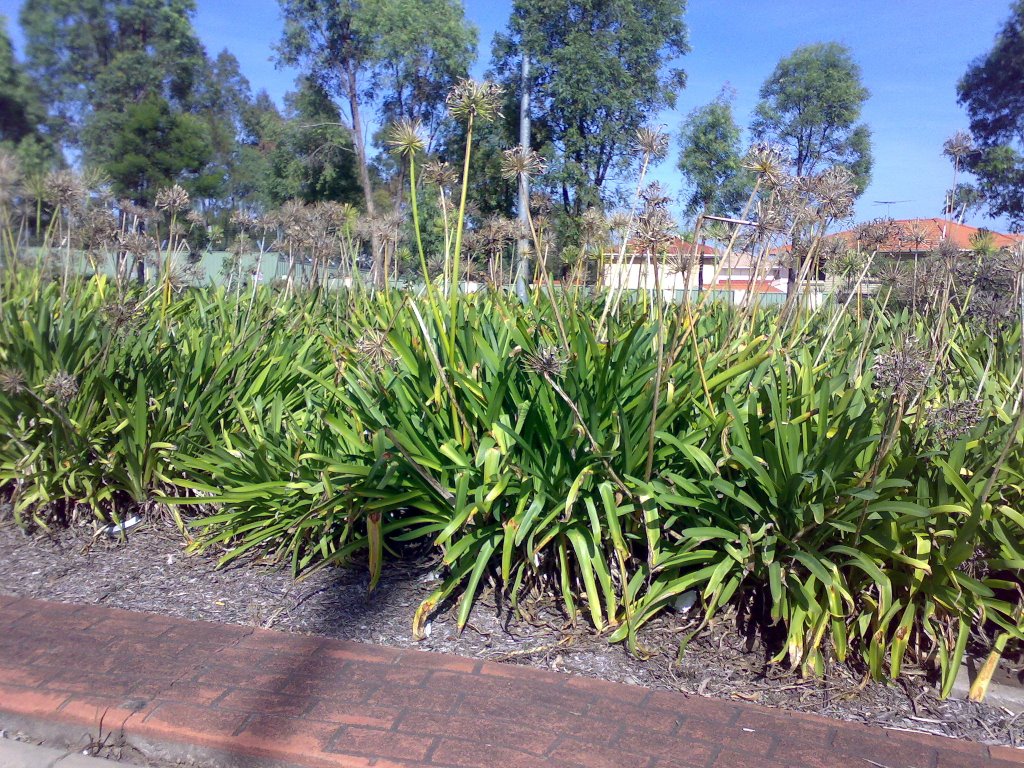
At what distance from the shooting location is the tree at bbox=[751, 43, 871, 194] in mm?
18984

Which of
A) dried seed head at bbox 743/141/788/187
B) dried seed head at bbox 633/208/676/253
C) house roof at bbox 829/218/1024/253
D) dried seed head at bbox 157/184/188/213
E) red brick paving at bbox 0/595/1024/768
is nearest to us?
red brick paving at bbox 0/595/1024/768

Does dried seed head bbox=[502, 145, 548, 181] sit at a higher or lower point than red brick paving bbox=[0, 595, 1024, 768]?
higher

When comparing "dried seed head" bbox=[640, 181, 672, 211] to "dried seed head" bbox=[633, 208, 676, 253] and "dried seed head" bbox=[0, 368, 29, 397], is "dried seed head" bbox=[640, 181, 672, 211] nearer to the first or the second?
"dried seed head" bbox=[633, 208, 676, 253]

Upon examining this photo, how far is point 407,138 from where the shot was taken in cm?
445

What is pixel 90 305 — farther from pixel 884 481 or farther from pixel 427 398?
pixel 884 481

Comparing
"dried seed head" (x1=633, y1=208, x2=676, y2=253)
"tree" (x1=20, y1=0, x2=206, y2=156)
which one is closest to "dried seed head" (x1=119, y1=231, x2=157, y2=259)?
"dried seed head" (x1=633, y1=208, x2=676, y2=253)

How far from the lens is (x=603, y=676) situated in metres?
3.75

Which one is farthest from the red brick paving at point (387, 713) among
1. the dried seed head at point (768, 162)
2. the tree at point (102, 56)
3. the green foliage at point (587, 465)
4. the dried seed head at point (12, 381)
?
the tree at point (102, 56)

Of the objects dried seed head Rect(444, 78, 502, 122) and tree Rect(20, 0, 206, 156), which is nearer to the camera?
dried seed head Rect(444, 78, 502, 122)

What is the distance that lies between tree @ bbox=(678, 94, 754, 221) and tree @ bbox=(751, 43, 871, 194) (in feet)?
4.23

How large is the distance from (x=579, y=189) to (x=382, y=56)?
8.60 m

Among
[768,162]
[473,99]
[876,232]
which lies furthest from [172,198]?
[876,232]

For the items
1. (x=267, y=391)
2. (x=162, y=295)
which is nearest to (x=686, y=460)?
(x=267, y=391)

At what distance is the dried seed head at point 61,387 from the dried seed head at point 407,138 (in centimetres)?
211
